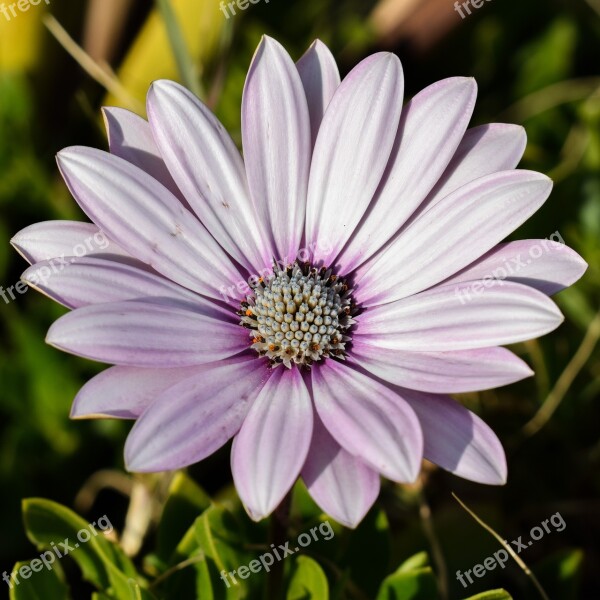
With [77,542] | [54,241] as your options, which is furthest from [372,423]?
[77,542]

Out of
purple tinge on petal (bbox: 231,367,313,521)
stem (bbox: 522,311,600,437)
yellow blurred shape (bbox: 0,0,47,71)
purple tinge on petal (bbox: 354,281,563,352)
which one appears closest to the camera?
purple tinge on petal (bbox: 231,367,313,521)

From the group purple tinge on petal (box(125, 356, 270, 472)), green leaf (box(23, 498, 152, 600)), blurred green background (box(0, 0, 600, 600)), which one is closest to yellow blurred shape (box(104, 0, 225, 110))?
blurred green background (box(0, 0, 600, 600))

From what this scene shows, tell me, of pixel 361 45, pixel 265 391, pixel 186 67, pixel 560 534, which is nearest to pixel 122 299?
pixel 265 391

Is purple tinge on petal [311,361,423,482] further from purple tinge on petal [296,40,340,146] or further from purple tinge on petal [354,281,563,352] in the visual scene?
purple tinge on petal [296,40,340,146]

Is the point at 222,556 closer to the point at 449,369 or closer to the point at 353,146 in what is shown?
the point at 449,369

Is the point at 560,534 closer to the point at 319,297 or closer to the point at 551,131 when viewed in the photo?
the point at 319,297

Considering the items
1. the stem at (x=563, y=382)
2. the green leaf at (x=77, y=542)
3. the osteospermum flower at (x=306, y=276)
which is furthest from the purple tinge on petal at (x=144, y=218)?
the stem at (x=563, y=382)
